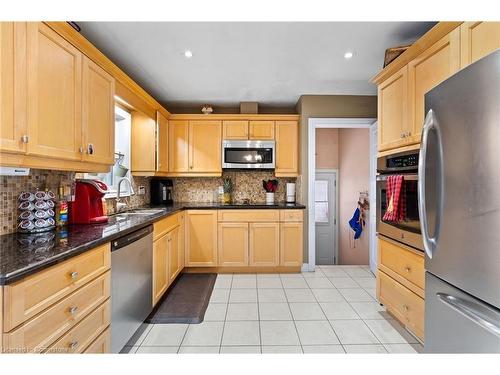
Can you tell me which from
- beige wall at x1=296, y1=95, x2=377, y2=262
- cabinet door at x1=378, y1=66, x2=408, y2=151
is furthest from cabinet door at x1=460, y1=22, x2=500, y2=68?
beige wall at x1=296, y1=95, x2=377, y2=262

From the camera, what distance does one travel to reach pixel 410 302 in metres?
1.69

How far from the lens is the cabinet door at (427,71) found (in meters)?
1.37

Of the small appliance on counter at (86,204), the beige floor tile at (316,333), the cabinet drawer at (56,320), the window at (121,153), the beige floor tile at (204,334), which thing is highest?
the window at (121,153)

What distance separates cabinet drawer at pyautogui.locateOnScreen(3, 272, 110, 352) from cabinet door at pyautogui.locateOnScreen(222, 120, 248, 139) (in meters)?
2.59

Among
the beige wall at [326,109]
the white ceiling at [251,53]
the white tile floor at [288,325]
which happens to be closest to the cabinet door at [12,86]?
the white ceiling at [251,53]

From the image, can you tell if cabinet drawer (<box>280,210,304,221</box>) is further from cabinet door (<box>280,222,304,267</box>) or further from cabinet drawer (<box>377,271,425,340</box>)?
cabinet drawer (<box>377,271,425,340</box>)

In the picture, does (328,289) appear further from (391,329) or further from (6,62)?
(6,62)

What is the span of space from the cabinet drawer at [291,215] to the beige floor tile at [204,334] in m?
1.64

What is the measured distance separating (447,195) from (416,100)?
1.02 m

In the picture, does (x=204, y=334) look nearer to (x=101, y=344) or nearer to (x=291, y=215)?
(x=101, y=344)

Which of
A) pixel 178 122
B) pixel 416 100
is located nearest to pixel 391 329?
pixel 416 100

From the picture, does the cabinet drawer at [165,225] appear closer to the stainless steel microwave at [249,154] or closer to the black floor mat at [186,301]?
the black floor mat at [186,301]

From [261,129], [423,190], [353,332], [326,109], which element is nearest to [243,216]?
[261,129]

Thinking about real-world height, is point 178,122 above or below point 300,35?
below
